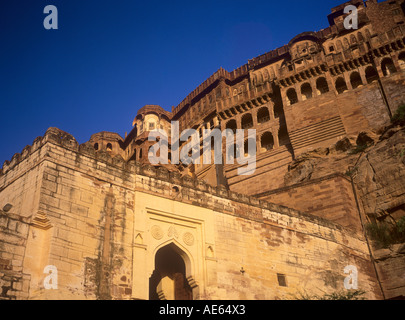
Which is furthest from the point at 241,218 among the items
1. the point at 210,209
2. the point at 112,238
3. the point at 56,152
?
the point at 56,152

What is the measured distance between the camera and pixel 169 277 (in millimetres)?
15219

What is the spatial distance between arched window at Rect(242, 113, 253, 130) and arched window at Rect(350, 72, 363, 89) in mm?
7285

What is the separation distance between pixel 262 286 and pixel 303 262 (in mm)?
2320

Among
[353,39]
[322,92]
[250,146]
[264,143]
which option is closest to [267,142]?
[264,143]

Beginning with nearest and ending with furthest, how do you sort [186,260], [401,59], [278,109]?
[186,260] < [401,59] < [278,109]

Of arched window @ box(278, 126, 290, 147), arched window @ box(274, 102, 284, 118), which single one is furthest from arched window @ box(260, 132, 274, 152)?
arched window @ box(274, 102, 284, 118)

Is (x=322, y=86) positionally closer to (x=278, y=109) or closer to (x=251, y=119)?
(x=278, y=109)

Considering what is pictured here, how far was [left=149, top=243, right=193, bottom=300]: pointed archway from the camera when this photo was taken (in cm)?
1435

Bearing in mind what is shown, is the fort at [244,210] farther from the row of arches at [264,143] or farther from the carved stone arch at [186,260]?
the row of arches at [264,143]

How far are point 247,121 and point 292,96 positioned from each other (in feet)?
13.6

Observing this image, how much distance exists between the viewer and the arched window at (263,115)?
32.0 m

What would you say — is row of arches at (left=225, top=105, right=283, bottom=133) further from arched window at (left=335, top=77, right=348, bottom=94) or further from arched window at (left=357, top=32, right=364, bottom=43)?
arched window at (left=357, top=32, right=364, bottom=43)

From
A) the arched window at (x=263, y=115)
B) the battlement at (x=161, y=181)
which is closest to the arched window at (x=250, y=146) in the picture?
the arched window at (x=263, y=115)

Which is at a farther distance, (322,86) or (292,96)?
(292,96)
